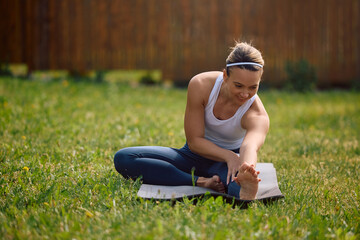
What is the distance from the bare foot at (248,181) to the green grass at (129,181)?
0.38 feet

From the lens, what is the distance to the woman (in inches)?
115

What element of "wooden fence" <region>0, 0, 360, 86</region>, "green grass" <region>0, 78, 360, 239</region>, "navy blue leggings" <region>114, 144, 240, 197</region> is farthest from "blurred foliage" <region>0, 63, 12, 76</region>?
"navy blue leggings" <region>114, 144, 240, 197</region>

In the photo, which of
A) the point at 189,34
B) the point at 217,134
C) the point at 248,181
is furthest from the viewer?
the point at 189,34

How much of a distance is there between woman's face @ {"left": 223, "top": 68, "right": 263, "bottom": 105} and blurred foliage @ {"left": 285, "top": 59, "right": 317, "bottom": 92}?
702cm

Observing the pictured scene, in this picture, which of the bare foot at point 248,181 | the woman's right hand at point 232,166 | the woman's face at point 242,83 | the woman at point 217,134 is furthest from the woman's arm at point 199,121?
the bare foot at point 248,181

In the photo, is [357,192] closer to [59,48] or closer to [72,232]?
[72,232]

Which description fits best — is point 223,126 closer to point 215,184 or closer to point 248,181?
point 215,184

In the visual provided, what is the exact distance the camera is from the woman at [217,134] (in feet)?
9.62

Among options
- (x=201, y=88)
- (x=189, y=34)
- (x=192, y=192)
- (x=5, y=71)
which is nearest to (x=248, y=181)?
(x=192, y=192)

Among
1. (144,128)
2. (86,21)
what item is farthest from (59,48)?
(144,128)

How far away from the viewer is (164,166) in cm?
317

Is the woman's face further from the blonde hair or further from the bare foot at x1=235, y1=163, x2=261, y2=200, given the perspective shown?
the bare foot at x1=235, y1=163, x2=261, y2=200

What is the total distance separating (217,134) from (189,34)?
707cm

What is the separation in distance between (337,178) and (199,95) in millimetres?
1462
